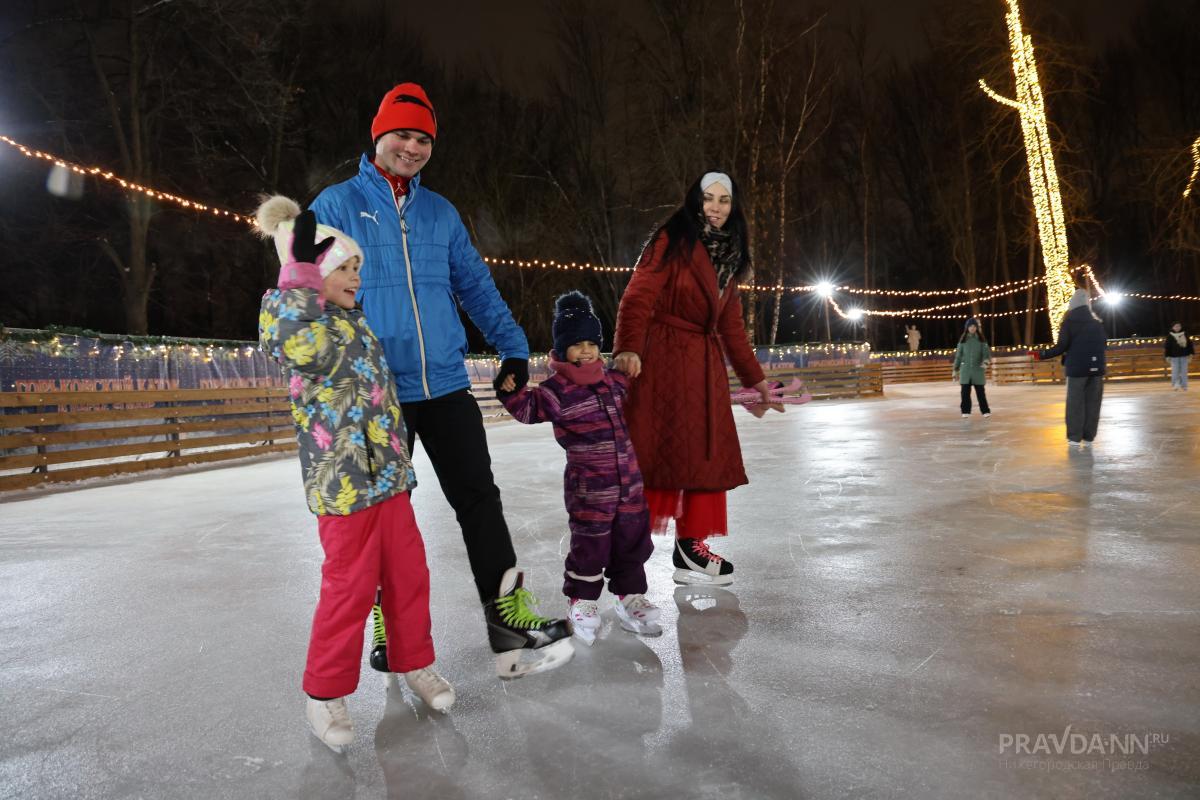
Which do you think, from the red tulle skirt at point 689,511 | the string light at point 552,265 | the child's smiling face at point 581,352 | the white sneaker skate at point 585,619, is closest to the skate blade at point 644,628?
the white sneaker skate at point 585,619

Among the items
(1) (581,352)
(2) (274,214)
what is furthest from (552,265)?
(2) (274,214)

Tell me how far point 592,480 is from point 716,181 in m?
1.23

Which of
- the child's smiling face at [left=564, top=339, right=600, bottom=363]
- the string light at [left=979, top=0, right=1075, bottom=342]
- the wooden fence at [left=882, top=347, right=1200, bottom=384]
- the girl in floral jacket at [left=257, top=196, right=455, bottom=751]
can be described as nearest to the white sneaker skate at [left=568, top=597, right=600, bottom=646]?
the girl in floral jacket at [left=257, top=196, right=455, bottom=751]

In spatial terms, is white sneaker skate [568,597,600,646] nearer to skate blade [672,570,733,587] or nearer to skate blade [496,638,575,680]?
skate blade [496,638,575,680]

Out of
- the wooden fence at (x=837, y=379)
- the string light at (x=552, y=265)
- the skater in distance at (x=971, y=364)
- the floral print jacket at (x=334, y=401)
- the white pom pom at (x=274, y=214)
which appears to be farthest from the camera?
the wooden fence at (x=837, y=379)

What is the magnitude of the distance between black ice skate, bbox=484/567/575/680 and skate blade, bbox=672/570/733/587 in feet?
2.90

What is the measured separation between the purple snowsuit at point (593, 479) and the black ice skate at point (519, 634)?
0.91 ft

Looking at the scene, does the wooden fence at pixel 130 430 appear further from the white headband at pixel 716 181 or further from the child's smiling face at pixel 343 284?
the white headband at pixel 716 181

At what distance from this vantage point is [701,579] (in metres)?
3.09

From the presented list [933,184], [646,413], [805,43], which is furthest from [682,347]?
[933,184]

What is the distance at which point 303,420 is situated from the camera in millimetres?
1910

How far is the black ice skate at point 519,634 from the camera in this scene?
2225 millimetres

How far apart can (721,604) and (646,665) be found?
654mm

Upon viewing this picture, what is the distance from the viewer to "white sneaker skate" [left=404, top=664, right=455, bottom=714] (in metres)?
1.99
